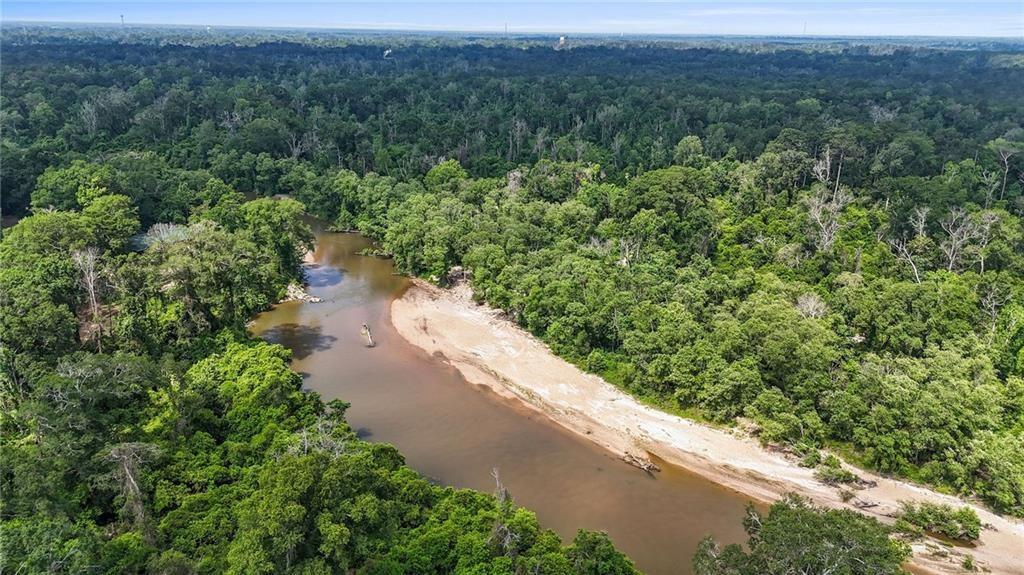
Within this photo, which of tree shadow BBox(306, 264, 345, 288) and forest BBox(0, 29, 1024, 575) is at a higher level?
forest BBox(0, 29, 1024, 575)

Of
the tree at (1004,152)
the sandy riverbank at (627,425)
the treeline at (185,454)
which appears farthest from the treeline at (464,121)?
the treeline at (185,454)

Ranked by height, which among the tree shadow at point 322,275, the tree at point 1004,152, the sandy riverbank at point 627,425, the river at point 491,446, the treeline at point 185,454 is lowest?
the river at point 491,446

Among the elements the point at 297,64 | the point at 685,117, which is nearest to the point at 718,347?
the point at 685,117

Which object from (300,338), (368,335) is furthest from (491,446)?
(300,338)

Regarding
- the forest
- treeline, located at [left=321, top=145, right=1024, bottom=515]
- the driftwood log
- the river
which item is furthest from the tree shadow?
the driftwood log

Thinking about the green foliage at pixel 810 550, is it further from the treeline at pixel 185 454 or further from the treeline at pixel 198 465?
the treeline at pixel 185 454

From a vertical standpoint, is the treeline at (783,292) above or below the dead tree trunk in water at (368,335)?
above

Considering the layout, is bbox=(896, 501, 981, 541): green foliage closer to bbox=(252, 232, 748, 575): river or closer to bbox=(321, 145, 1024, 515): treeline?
bbox=(321, 145, 1024, 515): treeline
